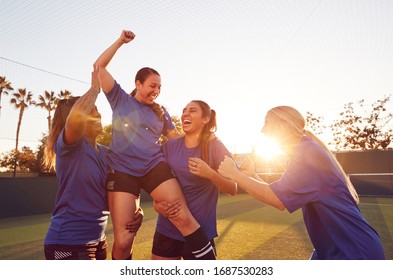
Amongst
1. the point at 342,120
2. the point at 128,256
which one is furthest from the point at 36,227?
the point at 342,120

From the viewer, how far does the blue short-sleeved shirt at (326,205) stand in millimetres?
2205

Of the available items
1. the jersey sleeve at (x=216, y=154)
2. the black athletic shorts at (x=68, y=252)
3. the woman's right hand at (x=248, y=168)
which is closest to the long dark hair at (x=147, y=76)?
the jersey sleeve at (x=216, y=154)

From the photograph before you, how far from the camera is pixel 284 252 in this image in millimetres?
5891

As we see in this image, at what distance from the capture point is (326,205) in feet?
7.38

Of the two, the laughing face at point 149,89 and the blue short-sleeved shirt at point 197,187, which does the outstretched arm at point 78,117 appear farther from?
the blue short-sleeved shirt at point 197,187

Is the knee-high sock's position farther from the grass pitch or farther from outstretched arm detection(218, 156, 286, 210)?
the grass pitch

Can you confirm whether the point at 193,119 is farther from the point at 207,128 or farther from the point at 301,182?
the point at 301,182

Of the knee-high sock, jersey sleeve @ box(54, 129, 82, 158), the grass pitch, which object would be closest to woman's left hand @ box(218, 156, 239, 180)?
the knee-high sock

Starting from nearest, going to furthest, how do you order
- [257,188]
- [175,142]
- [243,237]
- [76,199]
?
[257,188] → [76,199] → [175,142] → [243,237]

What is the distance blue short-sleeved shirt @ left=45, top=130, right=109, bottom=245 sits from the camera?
98.5 inches

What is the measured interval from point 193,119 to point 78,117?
1.29 metres

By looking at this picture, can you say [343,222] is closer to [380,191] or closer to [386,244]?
[386,244]

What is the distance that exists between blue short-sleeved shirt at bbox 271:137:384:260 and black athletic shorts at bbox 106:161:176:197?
107cm

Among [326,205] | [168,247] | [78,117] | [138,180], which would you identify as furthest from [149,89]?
[326,205]
